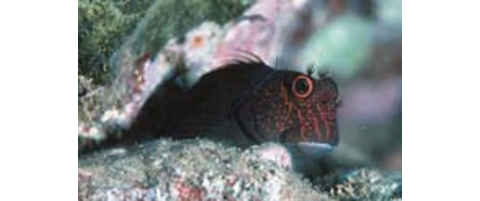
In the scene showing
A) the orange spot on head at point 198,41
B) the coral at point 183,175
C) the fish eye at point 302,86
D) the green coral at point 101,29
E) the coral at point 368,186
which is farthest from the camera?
the coral at point 368,186

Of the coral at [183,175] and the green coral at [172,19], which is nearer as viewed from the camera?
the coral at [183,175]

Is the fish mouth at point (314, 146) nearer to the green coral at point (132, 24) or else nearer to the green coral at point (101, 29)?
the green coral at point (132, 24)

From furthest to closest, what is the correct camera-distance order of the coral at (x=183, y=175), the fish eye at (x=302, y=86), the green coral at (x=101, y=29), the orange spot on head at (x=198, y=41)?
the fish eye at (x=302, y=86) → the orange spot on head at (x=198, y=41) → the green coral at (x=101, y=29) → the coral at (x=183, y=175)

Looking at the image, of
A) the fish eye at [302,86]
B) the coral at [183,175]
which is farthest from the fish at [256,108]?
the coral at [183,175]

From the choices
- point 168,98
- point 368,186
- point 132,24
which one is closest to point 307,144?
point 368,186

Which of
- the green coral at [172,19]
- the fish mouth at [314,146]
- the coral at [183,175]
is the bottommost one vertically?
the coral at [183,175]

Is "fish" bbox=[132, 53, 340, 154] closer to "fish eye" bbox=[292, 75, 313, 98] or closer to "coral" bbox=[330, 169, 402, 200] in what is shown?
"fish eye" bbox=[292, 75, 313, 98]

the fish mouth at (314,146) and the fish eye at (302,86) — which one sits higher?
the fish eye at (302,86)

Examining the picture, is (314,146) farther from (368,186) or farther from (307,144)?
(368,186)
